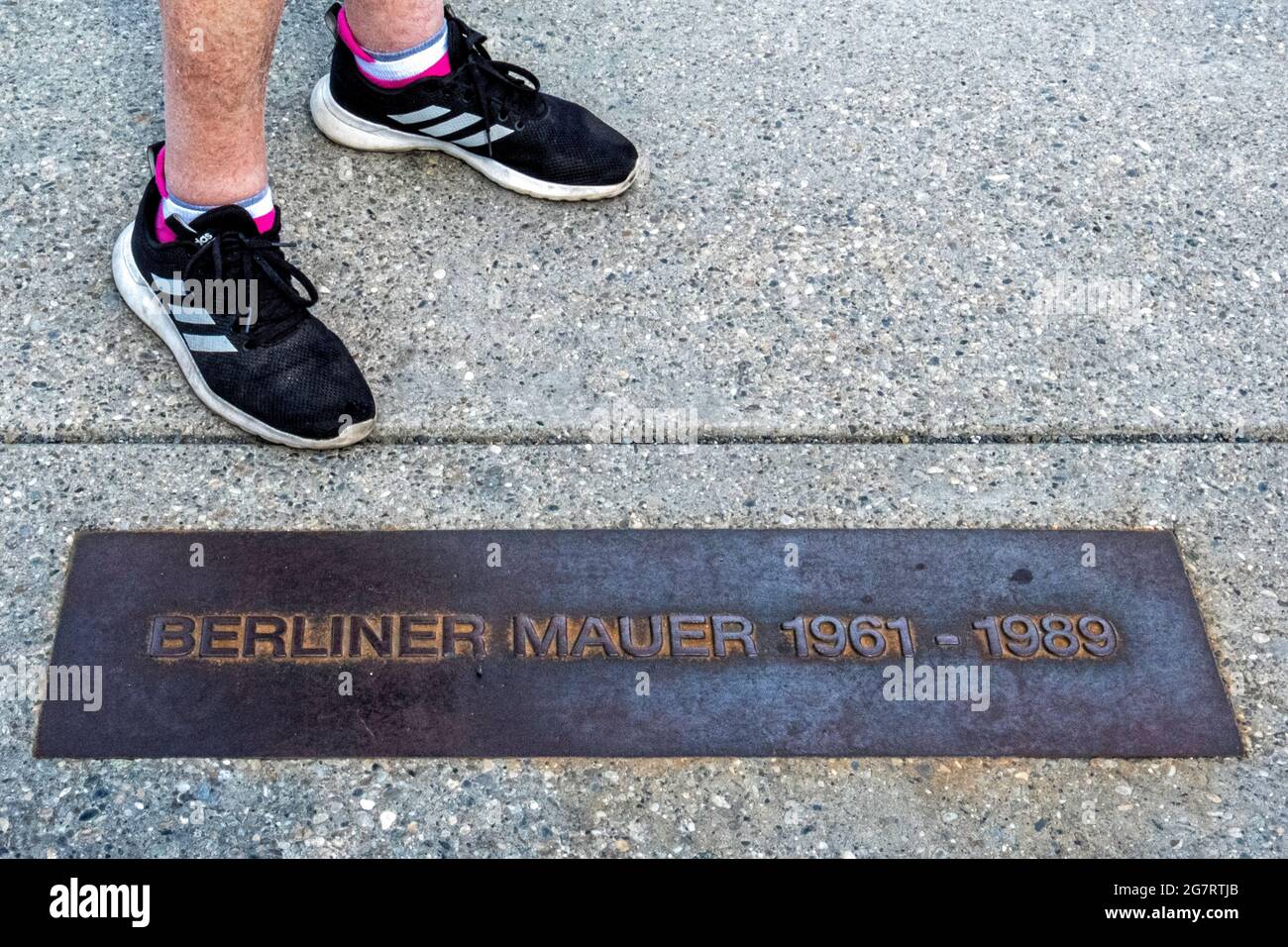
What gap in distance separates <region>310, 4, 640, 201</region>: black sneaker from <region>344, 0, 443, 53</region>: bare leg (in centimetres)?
8

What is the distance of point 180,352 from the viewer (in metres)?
2.41

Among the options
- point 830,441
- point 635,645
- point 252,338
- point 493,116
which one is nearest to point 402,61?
point 493,116

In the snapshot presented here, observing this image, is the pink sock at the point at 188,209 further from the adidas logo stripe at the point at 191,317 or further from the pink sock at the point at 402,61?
the pink sock at the point at 402,61

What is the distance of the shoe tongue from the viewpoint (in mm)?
2285

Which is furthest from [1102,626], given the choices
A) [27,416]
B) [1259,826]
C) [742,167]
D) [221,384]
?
[27,416]

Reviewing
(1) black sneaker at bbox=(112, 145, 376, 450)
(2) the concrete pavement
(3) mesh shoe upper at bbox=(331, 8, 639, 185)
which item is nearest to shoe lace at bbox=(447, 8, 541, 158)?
(3) mesh shoe upper at bbox=(331, 8, 639, 185)

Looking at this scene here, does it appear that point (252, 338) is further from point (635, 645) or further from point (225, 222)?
point (635, 645)

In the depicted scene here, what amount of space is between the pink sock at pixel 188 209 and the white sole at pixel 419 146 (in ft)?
1.73

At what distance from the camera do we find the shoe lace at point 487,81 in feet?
8.91

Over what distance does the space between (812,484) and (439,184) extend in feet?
3.79

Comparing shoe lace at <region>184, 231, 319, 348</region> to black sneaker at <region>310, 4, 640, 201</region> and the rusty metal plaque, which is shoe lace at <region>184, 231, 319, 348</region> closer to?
the rusty metal plaque

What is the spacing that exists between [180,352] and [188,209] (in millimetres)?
274

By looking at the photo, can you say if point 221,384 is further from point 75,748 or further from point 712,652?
point 712,652

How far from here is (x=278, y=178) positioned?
2.85 m
